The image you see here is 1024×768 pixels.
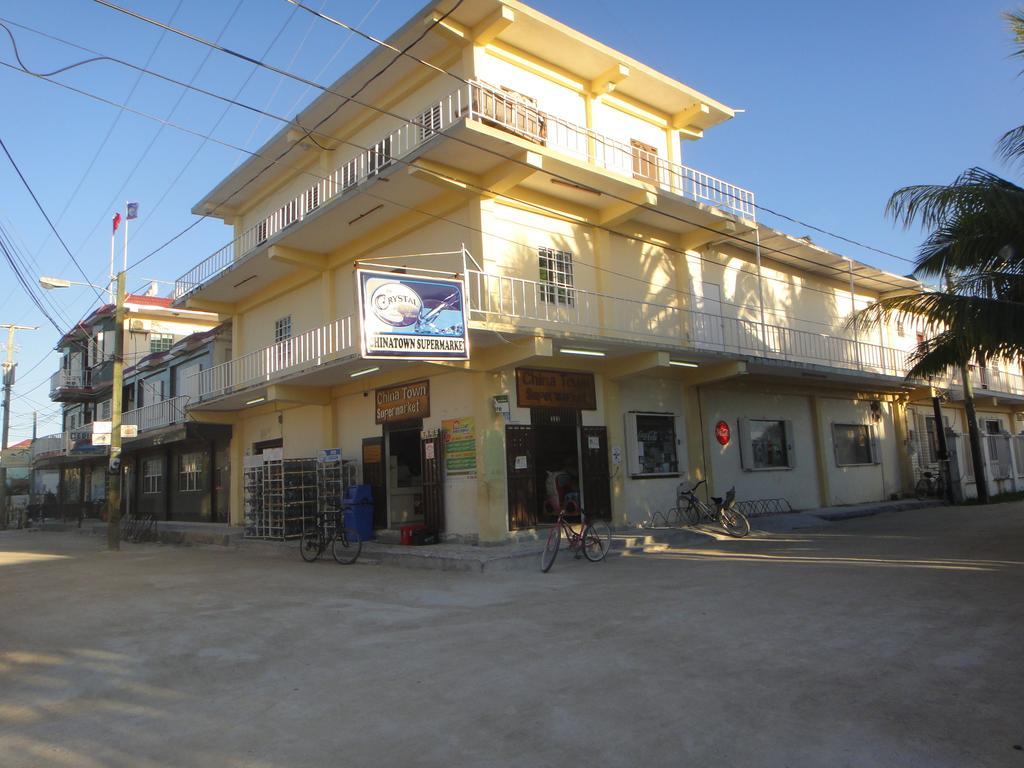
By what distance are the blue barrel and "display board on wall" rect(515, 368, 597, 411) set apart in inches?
169

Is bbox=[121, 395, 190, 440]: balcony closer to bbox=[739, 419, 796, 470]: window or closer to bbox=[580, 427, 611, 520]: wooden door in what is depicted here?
bbox=[580, 427, 611, 520]: wooden door

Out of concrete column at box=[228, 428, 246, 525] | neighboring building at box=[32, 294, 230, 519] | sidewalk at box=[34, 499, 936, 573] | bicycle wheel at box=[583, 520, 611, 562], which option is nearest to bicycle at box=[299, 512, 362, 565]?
sidewalk at box=[34, 499, 936, 573]

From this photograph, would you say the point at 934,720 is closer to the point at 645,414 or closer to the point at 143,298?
the point at 645,414

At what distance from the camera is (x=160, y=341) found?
32.7 m

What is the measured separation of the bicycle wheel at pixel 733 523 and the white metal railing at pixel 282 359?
8.56m

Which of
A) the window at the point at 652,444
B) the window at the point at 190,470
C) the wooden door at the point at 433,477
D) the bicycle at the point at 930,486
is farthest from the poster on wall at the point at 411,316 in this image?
the bicycle at the point at 930,486

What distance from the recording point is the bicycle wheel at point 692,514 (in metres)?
15.9

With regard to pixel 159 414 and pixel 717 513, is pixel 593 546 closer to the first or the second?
pixel 717 513

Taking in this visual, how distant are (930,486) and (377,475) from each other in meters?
18.0

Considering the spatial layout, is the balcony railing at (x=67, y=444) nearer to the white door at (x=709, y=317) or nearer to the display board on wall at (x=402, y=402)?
the display board on wall at (x=402, y=402)

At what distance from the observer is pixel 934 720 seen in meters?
4.43

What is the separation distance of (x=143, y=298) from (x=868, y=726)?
3506 centimetres

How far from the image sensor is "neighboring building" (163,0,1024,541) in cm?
1351

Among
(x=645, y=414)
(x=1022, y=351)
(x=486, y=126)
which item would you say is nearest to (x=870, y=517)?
(x=645, y=414)
